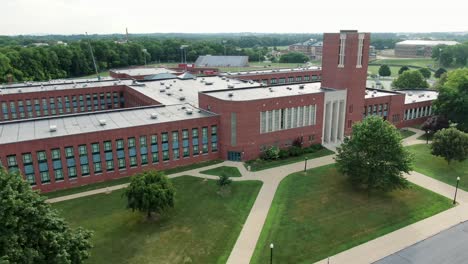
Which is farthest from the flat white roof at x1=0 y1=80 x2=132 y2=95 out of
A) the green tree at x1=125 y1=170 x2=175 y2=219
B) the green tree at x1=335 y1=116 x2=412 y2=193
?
the green tree at x1=335 y1=116 x2=412 y2=193

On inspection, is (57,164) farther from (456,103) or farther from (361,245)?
(456,103)

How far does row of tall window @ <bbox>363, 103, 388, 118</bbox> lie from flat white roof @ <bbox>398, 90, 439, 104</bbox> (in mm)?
→ 8257

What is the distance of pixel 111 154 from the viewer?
51.2m

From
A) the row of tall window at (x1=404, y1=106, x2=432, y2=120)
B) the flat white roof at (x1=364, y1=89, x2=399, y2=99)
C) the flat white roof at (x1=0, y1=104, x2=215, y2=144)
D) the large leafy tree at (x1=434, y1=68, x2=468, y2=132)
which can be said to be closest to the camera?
the flat white roof at (x1=0, y1=104, x2=215, y2=144)

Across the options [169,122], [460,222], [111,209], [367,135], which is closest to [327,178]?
[367,135]

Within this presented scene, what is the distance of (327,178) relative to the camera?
172 feet

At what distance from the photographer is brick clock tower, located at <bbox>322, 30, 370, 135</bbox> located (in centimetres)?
6688

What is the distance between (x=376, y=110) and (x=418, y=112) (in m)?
13.9

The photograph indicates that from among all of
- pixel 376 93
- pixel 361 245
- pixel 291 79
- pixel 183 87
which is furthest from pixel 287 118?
pixel 291 79

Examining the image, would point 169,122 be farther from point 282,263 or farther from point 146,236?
point 282,263

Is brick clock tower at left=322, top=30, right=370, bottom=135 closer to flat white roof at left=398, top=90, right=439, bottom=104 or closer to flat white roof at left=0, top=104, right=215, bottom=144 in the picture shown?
flat white roof at left=398, top=90, right=439, bottom=104

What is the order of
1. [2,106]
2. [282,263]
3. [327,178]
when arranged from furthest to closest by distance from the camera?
1. [2,106]
2. [327,178]
3. [282,263]

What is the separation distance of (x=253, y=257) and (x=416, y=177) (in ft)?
106

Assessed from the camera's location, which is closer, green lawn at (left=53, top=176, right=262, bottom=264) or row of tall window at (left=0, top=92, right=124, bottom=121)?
green lawn at (left=53, top=176, right=262, bottom=264)
